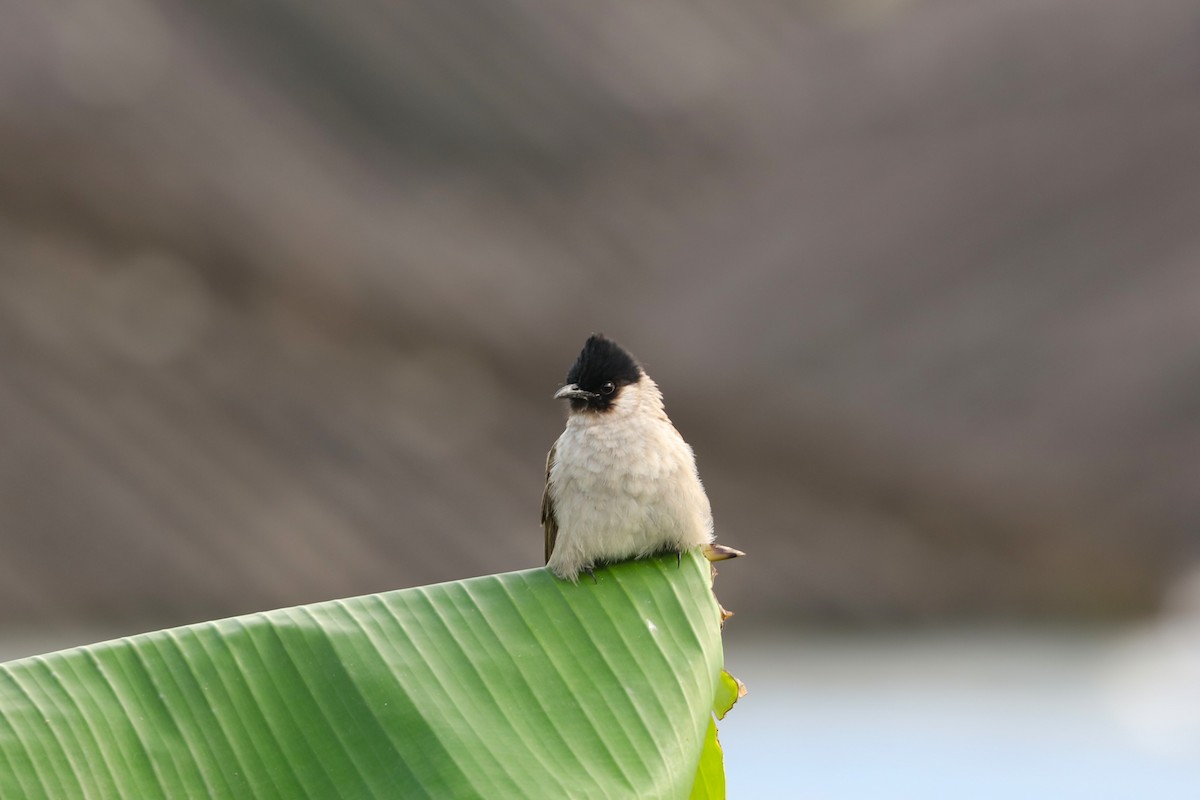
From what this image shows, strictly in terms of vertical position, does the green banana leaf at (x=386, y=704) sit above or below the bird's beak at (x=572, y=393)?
below

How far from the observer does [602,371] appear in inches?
73.8

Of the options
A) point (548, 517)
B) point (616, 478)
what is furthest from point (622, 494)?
point (548, 517)

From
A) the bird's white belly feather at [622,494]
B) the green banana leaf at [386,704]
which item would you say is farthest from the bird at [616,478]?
the green banana leaf at [386,704]

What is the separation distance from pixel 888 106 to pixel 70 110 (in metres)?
3.13

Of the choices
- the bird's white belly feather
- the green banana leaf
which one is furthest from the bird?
the green banana leaf

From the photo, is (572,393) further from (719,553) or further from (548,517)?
(719,553)

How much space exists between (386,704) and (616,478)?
584 millimetres

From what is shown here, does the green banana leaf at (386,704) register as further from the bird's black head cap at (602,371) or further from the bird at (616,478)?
the bird's black head cap at (602,371)

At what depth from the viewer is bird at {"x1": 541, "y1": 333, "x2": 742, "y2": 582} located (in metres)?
1.54

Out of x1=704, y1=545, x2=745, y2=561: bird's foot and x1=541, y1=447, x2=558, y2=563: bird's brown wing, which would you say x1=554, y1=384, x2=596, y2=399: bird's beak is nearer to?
x1=541, y1=447, x2=558, y2=563: bird's brown wing

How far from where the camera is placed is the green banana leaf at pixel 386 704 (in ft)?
3.79

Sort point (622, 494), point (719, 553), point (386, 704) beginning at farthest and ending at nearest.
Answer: point (622, 494)
point (719, 553)
point (386, 704)

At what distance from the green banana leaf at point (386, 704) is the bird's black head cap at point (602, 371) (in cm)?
60

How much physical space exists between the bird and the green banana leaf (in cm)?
14
